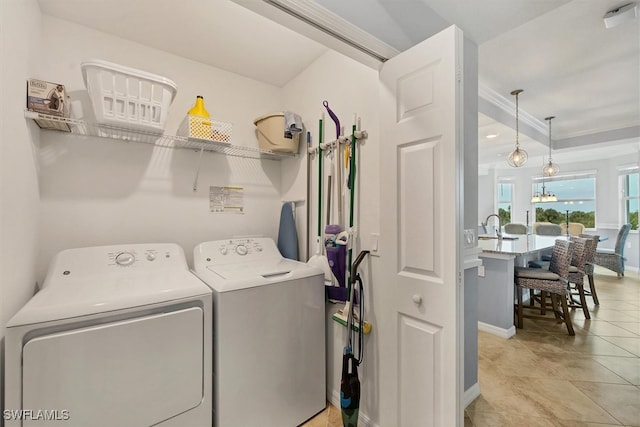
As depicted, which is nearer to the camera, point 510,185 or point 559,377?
point 559,377

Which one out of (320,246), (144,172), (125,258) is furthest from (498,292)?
(144,172)

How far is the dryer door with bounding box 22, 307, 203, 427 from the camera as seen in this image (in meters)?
1.03

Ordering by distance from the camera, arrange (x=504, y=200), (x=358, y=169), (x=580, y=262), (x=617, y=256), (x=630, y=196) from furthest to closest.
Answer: (x=504, y=200) < (x=630, y=196) < (x=617, y=256) < (x=580, y=262) < (x=358, y=169)


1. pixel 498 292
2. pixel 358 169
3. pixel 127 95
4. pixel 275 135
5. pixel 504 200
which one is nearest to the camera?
pixel 127 95

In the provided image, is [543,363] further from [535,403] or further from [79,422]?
[79,422]

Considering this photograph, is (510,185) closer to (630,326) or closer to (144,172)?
(630,326)

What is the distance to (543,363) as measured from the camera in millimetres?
2332

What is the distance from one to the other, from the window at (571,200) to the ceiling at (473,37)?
3.81 metres

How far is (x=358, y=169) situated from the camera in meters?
1.72

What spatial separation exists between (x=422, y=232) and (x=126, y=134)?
1.91m

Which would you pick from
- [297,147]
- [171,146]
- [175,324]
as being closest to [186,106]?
[171,146]

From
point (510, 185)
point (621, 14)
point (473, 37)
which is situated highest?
point (621, 14)

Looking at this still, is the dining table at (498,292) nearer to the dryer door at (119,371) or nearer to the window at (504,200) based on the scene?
the dryer door at (119,371)

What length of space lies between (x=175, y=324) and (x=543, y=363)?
295 centimetres
